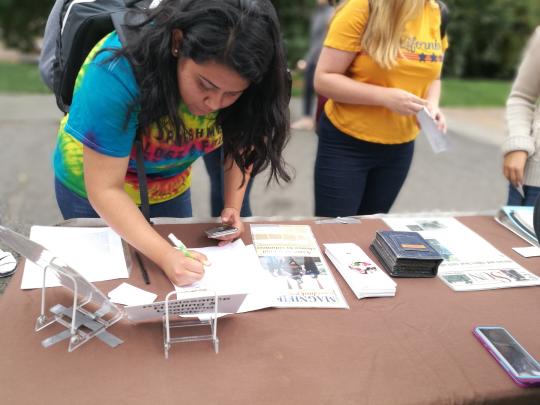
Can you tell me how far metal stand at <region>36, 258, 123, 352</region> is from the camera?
1.02 metres

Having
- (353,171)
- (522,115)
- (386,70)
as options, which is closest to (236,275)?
(353,171)

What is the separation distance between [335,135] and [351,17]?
0.45 metres

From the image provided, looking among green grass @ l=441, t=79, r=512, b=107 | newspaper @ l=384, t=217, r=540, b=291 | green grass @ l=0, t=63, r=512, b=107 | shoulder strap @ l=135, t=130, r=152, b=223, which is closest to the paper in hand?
newspaper @ l=384, t=217, r=540, b=291

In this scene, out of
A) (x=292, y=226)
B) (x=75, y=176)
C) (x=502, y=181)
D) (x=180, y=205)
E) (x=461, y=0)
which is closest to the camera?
(x=75, y=176)

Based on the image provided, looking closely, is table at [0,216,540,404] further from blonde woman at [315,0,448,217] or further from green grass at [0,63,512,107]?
green grass at [0,63,512,107]

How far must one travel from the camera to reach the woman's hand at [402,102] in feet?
5.83

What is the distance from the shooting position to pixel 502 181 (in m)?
4.92

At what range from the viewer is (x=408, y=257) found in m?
1.35

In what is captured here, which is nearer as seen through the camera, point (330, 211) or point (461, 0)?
point (330, 211)

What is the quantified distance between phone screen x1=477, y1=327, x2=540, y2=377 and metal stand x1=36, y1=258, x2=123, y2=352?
0.80 m

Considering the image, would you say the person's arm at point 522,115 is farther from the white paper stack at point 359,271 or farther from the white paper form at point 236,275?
the white paper form at point 236,275

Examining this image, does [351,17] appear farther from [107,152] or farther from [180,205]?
[107,152]

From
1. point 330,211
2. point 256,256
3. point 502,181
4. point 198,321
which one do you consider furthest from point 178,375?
point 502,181

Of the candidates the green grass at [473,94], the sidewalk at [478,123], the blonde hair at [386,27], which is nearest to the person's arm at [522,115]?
the blonde hair at [386,27]
